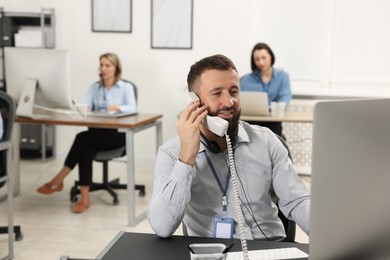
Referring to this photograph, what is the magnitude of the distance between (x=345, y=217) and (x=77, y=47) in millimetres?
5116

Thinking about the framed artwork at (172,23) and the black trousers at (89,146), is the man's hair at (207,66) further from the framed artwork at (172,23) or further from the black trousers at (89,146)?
the framed artwork at (172,23)

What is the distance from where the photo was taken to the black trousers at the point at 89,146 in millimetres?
4270

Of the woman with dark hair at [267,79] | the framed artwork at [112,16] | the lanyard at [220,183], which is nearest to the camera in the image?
the lanyard at [220,183]

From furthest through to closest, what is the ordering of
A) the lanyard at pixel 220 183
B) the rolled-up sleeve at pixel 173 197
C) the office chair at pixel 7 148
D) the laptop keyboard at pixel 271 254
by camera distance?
1. the office chair at pixel 7 148
2. the lanyard at pixel 220 183
3. the rolled-up sleeve at pixel 173 197
4. the laptop keyboard at pixel 271 254

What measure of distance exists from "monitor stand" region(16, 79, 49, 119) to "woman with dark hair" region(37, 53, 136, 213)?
0.51 m

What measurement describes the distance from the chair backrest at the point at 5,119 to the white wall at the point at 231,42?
2580 mm

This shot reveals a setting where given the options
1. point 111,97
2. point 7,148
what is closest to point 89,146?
point 111,97

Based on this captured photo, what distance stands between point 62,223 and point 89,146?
26.4 inches

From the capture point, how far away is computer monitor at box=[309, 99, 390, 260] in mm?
980

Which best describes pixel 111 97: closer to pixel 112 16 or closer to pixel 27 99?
pixel 27 99

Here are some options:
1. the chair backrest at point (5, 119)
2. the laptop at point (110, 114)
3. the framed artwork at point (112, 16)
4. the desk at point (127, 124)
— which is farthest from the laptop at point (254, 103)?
the framed artwork at point (112, 16)

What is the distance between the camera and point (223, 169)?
177cm

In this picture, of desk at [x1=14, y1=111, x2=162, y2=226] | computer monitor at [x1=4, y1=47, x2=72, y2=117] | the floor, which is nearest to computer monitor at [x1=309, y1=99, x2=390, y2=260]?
the floor

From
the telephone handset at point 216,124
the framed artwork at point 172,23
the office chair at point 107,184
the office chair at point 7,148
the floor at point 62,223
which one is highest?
the framed artwork at point 172,23
